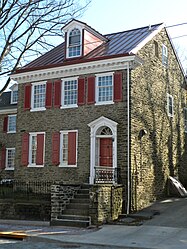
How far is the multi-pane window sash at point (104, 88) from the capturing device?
18.0 meters

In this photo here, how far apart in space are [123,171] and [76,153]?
2830 millimetres

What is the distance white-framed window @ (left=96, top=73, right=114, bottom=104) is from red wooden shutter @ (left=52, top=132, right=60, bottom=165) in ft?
9.62

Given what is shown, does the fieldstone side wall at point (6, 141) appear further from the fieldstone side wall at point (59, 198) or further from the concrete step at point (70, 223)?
the concrete step at point (70, 223)

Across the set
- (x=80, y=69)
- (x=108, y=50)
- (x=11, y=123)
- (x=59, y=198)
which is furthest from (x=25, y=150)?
(x=11, y=123)

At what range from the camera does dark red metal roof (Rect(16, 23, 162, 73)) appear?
1878cm

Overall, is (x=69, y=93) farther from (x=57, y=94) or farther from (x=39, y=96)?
(x=39, y=96)

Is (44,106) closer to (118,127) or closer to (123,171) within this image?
(118,127)

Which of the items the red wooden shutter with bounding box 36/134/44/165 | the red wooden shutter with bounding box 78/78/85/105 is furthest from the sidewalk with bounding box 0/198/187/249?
the red wooden shutter with bounding box 78/78/85/105

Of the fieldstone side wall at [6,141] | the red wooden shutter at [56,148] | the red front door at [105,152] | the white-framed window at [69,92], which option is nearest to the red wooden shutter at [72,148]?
the red wooden shutter at [56,148]

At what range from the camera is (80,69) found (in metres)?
18.9

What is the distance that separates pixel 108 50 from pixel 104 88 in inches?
101

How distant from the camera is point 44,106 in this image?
65.4ft

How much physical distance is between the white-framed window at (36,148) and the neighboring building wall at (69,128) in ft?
0.71

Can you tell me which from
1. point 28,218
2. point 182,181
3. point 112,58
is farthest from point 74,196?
point 182,181
